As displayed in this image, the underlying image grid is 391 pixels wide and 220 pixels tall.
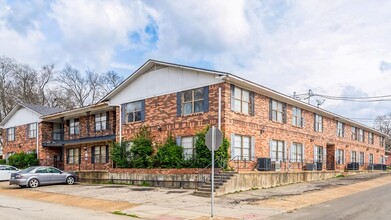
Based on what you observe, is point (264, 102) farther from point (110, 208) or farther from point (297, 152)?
point (110, 208)

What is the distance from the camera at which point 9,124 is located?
42.8 meters

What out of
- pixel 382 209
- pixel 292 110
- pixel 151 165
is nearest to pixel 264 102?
pixel 292 110

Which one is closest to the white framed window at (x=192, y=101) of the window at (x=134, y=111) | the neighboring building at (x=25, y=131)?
the window at (x=134, y=111)

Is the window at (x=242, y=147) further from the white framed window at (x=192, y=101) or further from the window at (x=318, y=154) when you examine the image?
the window at (x=318, y=154)

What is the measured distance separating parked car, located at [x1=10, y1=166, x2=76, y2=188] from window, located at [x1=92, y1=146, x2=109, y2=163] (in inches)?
159

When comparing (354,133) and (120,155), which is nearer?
(120,155)

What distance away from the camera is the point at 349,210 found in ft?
45.7

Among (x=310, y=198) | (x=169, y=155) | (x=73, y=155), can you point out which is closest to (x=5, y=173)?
(x=73, y=155)

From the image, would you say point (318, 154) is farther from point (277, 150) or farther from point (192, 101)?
point (192, 101)

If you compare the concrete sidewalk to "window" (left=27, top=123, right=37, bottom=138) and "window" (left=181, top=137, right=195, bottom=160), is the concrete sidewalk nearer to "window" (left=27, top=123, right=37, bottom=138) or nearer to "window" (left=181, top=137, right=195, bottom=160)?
"window" (left=181, top=137, right=195, bottom=160)

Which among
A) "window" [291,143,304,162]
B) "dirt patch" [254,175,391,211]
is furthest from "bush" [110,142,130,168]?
"dirt patch" [254,175,391,211]

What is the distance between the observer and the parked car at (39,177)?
24.5m

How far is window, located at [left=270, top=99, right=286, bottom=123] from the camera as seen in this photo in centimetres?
2525

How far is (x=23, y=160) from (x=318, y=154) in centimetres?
2709
